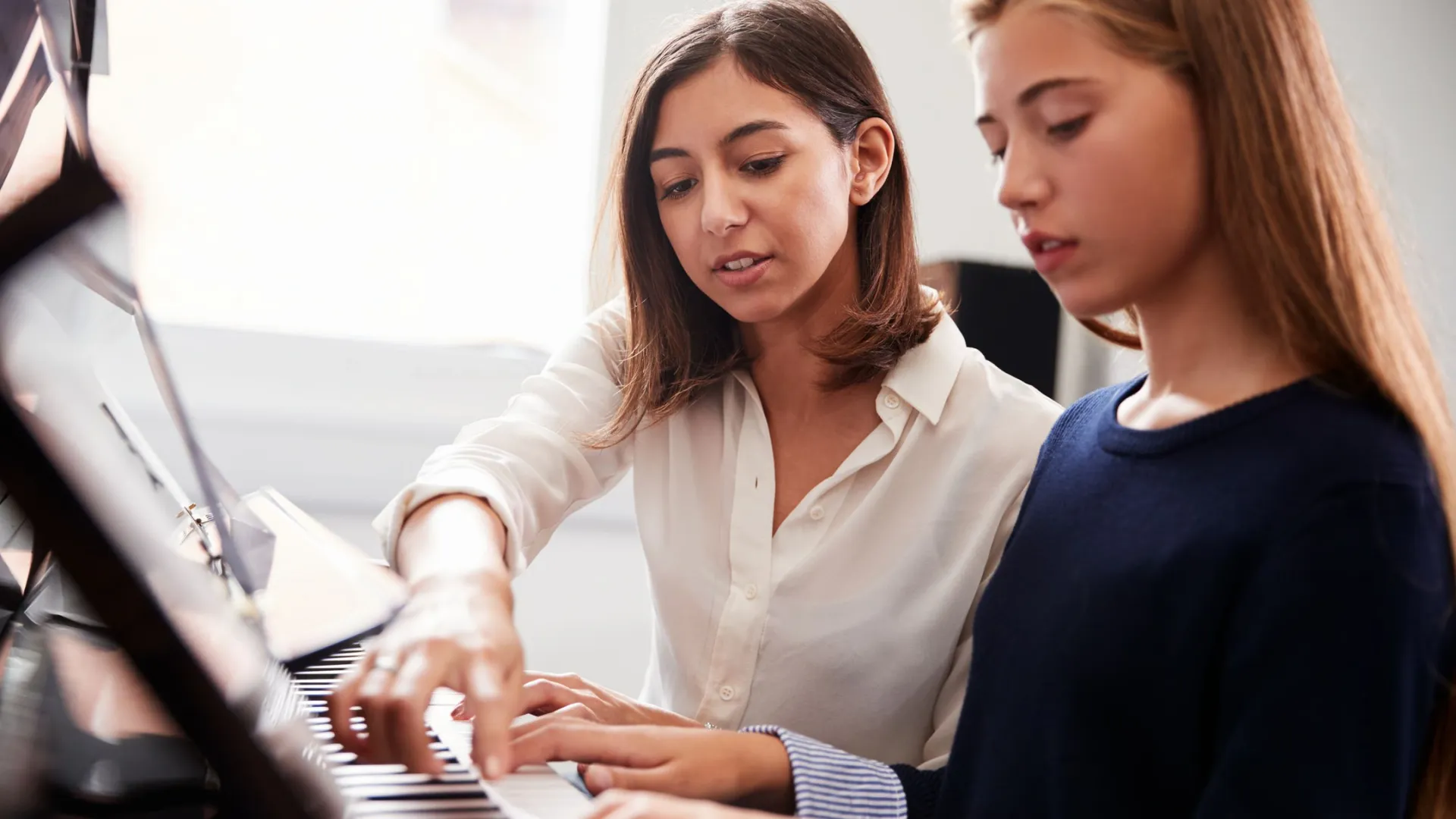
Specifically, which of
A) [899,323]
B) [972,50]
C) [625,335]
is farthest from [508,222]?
[972,50]

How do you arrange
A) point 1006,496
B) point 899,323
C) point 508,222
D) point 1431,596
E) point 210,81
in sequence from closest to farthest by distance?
point 1431,596, point 1006,496, point 899,323, point 210,81, point 508,222

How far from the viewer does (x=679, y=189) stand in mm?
1189

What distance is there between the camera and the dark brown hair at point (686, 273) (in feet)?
3.90

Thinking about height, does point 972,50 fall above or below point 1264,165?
above

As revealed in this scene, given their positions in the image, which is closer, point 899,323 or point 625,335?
point 899,323

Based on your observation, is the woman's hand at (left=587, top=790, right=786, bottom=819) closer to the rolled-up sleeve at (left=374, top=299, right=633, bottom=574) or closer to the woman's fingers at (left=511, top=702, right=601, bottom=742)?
the woman's fingers at (left=511, top=702, right=601, bottom=742)

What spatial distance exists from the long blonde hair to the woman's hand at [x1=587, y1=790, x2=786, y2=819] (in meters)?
0.39

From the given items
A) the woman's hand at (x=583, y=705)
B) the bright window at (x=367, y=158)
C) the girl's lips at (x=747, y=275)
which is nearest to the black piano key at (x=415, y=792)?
the woman's hand at (x=583, y=705)

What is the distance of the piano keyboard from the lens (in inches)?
Answer: 26.0

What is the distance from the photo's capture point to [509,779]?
0.78 m

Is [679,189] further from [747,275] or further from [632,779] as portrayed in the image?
[632,779]

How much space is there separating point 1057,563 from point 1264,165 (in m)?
0.28

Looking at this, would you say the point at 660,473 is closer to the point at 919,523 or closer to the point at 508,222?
the point at 919,523

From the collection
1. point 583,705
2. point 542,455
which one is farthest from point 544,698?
point 542,455
